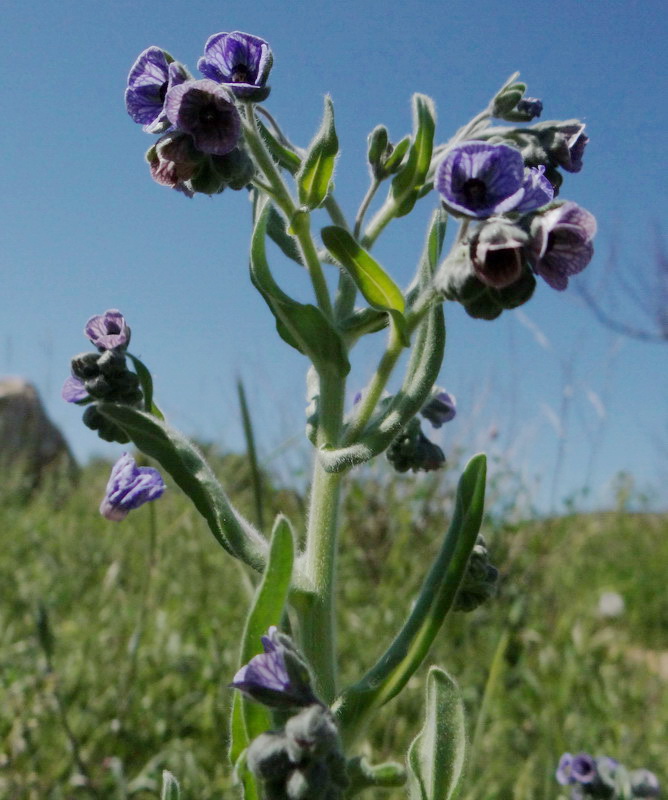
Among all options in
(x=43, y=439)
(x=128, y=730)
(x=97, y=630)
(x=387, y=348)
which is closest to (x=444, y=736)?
(x=387, y=348)

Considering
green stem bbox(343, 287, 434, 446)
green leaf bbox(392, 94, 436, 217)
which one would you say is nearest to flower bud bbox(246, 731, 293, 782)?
green stem bbox(343, 287, 434, 446)

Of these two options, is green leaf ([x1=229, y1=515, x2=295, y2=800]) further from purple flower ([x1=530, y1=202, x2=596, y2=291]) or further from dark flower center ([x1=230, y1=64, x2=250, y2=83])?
dark flower center ([x1=230, y1=64, x2=250, y2=83])

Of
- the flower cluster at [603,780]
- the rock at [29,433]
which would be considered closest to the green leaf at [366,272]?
the flower cluster at [603,780]

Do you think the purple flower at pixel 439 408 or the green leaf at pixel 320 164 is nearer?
the green leaf at pixel 320 164

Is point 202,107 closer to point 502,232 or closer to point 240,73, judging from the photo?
point 240,73

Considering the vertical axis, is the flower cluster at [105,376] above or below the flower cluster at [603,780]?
above

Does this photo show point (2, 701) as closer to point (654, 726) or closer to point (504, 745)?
point (504, 745)

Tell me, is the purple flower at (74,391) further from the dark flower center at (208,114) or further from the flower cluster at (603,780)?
the flower cluster at (603,780)
